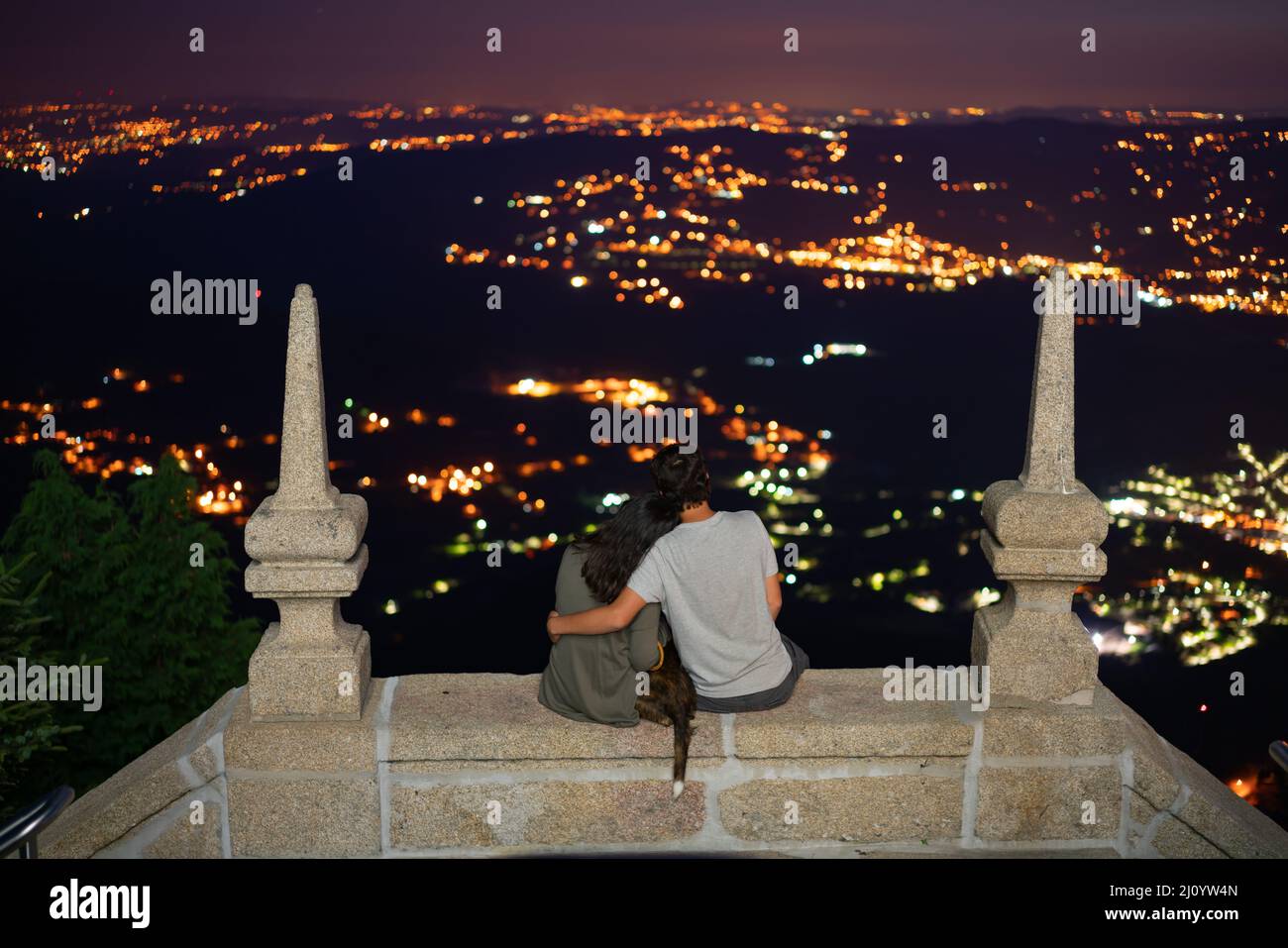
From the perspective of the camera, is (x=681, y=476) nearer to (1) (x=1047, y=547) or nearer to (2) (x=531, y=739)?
(2) (x=531, y=739)

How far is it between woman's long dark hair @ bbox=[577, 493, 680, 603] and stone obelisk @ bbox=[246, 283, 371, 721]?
2.91ft

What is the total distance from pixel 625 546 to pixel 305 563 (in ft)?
3.82

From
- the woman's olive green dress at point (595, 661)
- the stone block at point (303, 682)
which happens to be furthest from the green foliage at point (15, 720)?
the woman's olive green dress at point (595, 661)

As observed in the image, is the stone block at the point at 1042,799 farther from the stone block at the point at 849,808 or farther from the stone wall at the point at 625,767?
the stone block at the point at 849,808

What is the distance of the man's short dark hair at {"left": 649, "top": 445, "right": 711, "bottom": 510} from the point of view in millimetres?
4219

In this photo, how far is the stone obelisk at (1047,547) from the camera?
14.7ft

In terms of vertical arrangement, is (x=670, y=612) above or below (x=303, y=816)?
above

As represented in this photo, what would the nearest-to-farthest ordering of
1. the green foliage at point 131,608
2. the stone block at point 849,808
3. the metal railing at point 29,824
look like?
1. the metal railing at point 29,824
2. the stone block at point 849,808
3. the green foliage at point 131,608

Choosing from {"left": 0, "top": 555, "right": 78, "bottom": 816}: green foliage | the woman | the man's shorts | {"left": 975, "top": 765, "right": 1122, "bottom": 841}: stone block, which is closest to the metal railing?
the woman

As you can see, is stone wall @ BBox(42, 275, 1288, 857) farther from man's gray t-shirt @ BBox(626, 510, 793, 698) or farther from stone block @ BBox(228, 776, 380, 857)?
man's gray t-shirt @ BBox(626, 510, 793, 698)

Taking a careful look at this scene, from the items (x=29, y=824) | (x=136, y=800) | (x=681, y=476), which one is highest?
(x=681, y=476)

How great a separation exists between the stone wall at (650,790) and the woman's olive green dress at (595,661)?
76mm

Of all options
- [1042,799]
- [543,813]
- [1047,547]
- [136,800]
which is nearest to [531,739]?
[543,813]

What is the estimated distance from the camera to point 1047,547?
4.52m
